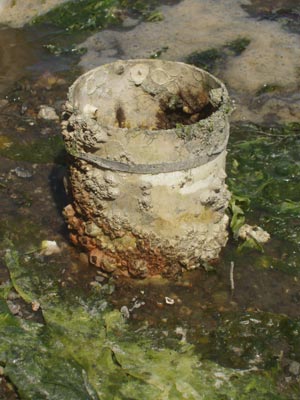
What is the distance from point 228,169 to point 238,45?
3050 mm

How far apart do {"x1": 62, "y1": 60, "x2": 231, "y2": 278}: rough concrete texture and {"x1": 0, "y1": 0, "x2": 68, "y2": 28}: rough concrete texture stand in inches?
205

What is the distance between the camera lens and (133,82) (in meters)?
5.50

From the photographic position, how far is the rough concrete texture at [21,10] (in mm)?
9906

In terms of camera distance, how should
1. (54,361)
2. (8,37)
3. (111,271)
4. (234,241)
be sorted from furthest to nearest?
(8,37), (234,241), (111,271), (54,361)

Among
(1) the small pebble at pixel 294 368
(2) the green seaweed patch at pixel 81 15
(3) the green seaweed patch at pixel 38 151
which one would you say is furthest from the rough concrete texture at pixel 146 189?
(2) the green seaweed patch at pixel 81 15

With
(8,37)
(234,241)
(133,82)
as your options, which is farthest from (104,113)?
(8,37)

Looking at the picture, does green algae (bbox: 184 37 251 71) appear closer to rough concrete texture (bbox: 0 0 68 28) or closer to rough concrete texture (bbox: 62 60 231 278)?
rough concrete texture (bbox: 0 0 68 28)

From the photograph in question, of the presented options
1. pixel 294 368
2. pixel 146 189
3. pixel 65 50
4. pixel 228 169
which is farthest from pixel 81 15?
pixel 294 368

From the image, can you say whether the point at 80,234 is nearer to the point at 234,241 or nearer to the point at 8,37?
the point at 234,241

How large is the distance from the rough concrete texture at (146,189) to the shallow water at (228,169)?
220 mm

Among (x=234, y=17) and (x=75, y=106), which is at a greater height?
(x=75, y=106)

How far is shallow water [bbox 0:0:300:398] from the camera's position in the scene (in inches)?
180

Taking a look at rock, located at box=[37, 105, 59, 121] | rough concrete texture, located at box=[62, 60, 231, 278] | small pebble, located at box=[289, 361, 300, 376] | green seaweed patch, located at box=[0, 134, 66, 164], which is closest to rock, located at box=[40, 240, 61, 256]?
rough concrete texture, located at box=[62, 60, 231, 278]

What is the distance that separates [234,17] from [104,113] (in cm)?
494
